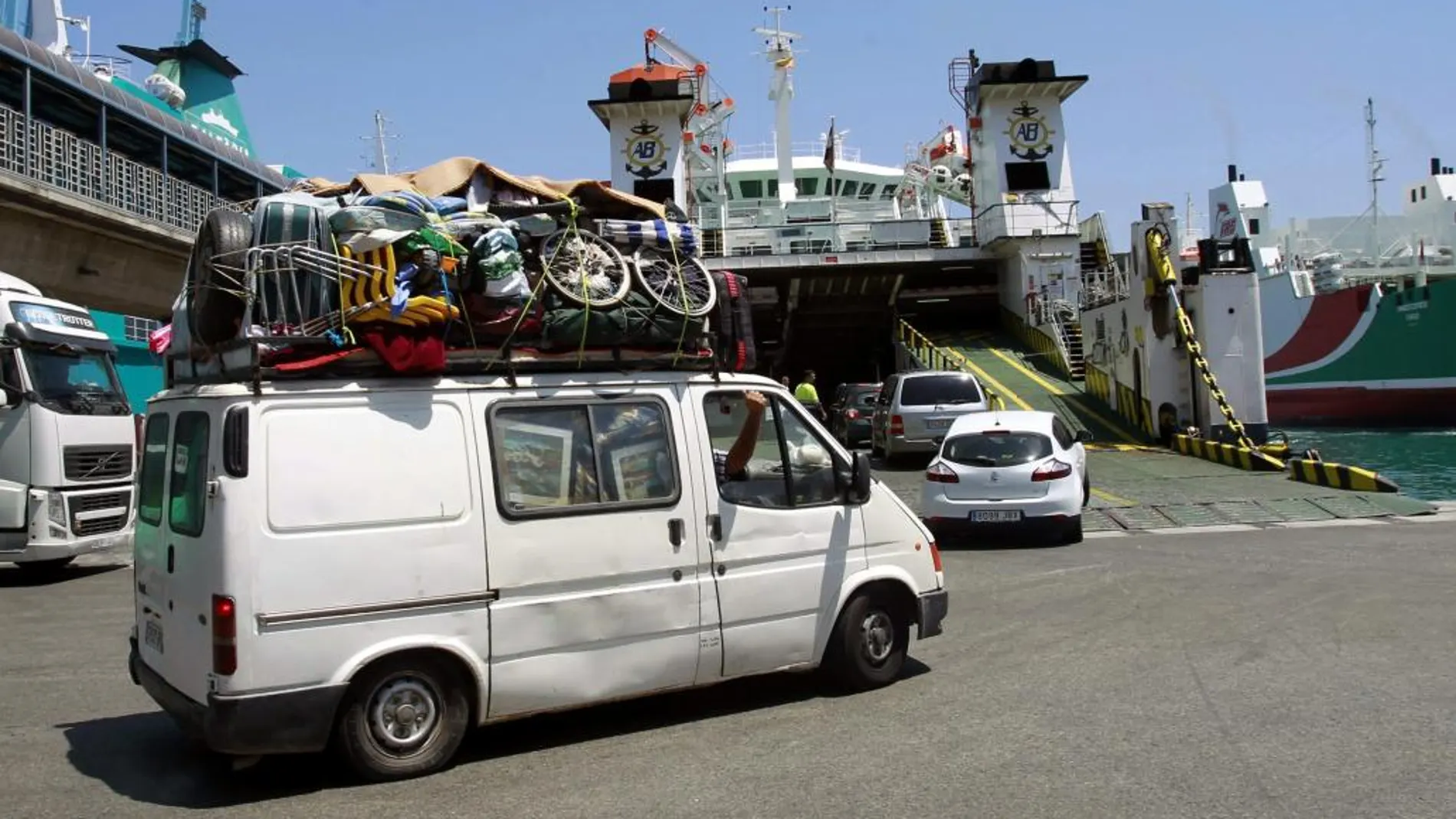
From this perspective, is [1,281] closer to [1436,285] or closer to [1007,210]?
[1007,210]

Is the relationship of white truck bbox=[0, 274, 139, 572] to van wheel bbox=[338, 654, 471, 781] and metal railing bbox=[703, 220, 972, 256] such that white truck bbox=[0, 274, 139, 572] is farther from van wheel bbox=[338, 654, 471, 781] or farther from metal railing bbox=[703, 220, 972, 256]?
metal railing bbox=[703, 220, 972, 256]

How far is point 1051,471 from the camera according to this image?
12.3 metres

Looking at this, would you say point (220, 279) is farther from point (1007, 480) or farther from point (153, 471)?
point (1007, 480)

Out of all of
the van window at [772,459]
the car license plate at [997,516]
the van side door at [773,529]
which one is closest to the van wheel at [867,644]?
the van side door at [773,529]

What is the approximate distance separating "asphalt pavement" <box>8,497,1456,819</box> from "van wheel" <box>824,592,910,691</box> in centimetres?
14

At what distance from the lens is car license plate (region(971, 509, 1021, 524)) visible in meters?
12.3

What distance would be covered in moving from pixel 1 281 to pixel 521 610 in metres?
10.9

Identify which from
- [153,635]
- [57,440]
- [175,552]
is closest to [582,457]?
[175,552]

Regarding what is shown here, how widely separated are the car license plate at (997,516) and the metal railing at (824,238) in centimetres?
2222

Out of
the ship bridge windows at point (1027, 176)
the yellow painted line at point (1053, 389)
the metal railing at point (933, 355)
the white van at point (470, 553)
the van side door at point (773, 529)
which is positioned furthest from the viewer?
the ship bridge windows at point (1027, 176)

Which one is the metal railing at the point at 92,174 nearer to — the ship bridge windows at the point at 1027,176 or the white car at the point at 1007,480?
the white car at the point at 1007,480

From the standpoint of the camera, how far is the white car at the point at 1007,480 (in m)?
12.3

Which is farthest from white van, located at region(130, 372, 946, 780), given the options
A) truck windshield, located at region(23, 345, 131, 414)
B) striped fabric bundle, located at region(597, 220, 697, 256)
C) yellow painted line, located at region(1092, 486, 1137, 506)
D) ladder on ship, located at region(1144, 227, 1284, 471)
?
ladder on ship, located at region(1144, 227, 1284, 471)

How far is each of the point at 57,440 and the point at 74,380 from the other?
102 centimetres
